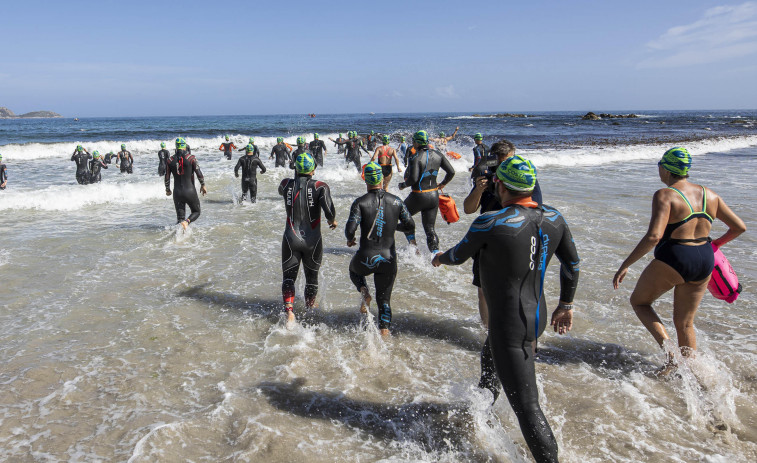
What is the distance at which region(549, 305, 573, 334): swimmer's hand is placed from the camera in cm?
312

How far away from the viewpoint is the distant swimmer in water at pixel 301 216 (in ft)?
17.1

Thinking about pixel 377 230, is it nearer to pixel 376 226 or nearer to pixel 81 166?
pixel 376 226

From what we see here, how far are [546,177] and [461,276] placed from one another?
12034 millimetres

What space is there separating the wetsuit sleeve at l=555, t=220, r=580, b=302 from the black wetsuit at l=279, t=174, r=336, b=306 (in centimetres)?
274

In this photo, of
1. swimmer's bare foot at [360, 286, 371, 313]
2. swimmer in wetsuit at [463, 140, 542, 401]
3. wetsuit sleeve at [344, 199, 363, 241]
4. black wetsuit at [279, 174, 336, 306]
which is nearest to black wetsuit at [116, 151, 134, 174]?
black wetsuit at [279, 174, 336, 306]

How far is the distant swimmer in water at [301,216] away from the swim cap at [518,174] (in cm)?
272

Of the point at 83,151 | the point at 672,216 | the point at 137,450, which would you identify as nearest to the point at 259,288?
the point at 137,450

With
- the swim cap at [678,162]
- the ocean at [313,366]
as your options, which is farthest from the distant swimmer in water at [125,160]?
the swim cap at [678,162]

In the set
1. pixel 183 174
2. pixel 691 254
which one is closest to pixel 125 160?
pixel 183 174

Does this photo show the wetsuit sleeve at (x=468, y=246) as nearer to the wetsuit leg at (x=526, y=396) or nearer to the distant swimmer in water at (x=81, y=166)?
the wetsuit leg at (x=526, y=396)

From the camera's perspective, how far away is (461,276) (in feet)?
23.0

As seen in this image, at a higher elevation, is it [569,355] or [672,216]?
[672,216]

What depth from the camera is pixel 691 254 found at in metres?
3.67

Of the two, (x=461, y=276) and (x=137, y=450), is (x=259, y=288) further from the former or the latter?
(x=137, y=450)
